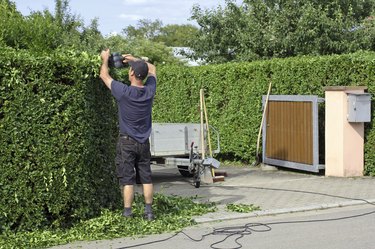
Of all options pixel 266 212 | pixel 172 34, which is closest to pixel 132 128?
pixel 266 212

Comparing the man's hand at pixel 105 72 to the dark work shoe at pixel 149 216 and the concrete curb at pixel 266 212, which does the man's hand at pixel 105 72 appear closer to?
the dark work shoe at pixel 149 216

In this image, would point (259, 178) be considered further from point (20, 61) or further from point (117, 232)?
point (20, 61)

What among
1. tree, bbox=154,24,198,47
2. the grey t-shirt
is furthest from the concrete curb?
tree, bbox=154,24,198,47

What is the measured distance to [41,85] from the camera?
7.43 metres

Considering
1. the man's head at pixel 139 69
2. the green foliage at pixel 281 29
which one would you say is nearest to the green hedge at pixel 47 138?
the man's head at pixel 139 69

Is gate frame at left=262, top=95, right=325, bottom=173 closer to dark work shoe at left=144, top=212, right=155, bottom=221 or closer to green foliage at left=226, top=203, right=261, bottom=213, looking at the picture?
green foliage at left=226, top=203, right=261, bottom=213

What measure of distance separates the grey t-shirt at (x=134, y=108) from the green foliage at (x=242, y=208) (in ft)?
6.24

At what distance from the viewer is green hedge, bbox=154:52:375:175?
43.1ft

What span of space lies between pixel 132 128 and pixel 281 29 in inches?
532

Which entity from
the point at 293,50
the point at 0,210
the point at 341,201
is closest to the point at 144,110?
the point at 0,210

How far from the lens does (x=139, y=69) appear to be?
8094 mm

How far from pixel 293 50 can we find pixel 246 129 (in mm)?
5692

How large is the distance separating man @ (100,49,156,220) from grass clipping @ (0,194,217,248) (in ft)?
0.68

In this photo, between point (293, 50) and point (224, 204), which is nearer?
point (224, 204)
